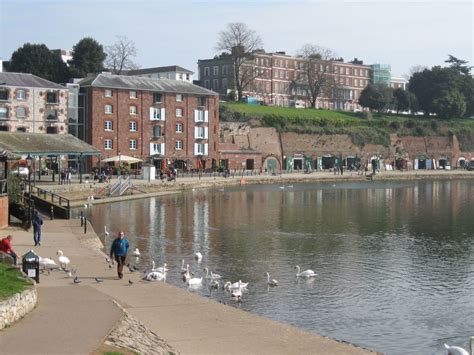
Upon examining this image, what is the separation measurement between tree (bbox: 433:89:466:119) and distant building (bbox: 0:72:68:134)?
246 feet

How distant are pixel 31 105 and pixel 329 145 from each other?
49494 mm

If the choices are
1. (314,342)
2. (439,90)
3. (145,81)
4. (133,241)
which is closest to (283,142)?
(145,81)

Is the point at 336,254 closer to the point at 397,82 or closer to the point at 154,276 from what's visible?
the point at 154,276

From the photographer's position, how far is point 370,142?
114125 millimetres

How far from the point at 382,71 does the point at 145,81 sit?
3716 inches

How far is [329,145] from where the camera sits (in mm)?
109625

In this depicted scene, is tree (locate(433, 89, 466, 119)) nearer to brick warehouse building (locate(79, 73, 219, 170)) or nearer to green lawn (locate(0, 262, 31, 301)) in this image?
brick warehouse building (locate(79, 73, 219, 170))

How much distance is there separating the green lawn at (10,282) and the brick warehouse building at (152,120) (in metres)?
60.6

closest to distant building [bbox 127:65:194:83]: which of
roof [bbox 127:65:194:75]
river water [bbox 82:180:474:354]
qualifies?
roof [bbox 127:65:194:75]

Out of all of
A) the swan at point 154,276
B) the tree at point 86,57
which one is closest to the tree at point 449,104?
the tree at point 86,57

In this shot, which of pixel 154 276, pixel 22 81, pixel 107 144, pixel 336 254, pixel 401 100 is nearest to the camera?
pixel 154 276

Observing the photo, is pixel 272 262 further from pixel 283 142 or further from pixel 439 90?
pixel 439 90

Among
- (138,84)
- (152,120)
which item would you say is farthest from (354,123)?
(138,84)

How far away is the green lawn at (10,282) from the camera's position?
1567 centimetres
